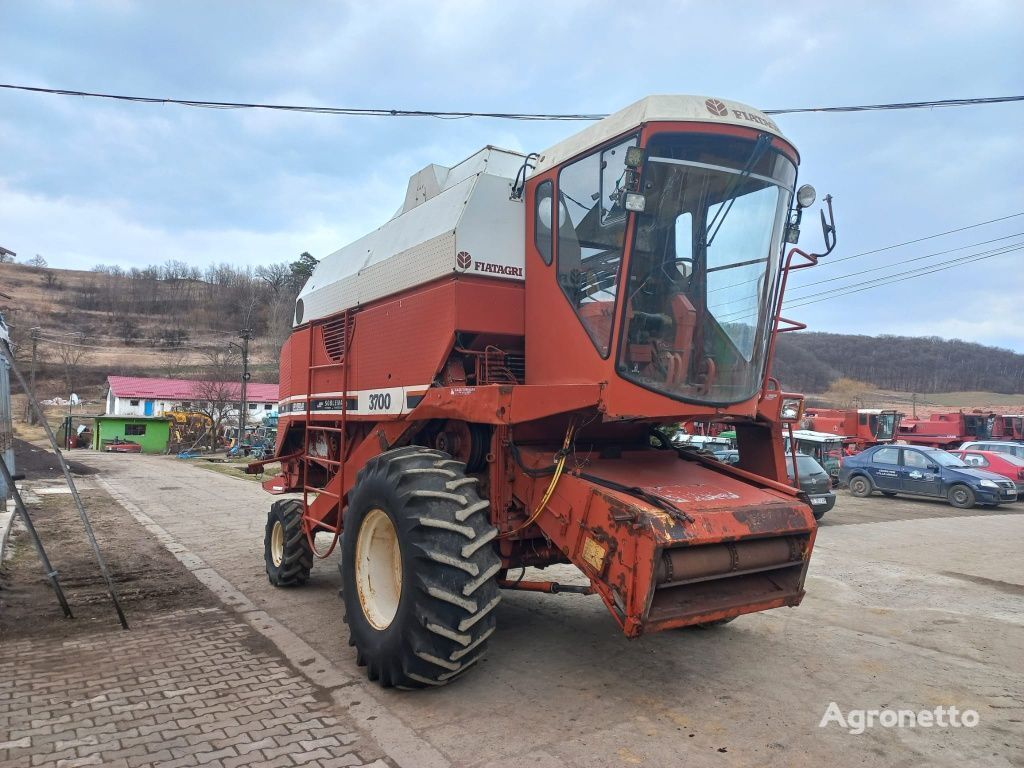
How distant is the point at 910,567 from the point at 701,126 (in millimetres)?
7954

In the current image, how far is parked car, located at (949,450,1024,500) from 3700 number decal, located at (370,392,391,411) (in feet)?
62.2

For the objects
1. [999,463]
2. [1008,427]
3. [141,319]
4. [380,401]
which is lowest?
[999,463]

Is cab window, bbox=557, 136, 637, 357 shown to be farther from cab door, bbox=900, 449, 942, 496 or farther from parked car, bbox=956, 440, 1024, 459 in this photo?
parked car, bbox=956, 440, 1024, 459

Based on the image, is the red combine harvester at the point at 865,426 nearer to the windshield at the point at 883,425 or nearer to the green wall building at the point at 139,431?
the windshield at the point at 883,425

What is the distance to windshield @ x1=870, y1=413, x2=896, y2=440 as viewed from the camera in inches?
1205

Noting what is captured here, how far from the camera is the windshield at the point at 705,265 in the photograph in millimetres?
4137

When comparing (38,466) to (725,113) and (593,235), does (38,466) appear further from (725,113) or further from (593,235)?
(725,113)

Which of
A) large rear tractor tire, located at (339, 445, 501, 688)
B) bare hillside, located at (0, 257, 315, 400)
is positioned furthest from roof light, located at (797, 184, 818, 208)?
bare hillside, located at (0, 257, 315, 400)

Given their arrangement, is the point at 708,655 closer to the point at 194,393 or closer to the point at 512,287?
the point at 512,287

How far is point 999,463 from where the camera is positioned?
64.2 ft

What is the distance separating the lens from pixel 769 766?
11.4ft

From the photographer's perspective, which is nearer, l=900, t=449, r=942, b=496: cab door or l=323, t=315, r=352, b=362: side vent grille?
l=323, t=315, r=352, b=362: side vent grille

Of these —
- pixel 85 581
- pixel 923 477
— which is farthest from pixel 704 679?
pixel 923 477

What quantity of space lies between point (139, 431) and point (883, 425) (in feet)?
135
